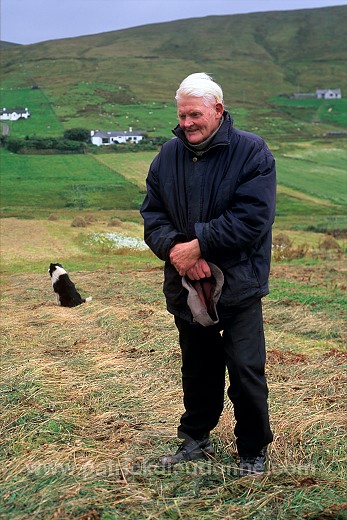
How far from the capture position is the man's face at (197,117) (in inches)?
148

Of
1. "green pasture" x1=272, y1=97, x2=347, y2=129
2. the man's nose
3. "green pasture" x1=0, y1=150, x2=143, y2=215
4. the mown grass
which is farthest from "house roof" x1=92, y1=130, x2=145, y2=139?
the man's nose


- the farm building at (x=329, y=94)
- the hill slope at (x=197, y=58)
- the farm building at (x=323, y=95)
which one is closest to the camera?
the hill slope at (x=197, y=58)

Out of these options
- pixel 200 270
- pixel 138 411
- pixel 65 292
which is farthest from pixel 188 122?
pixel 65 292

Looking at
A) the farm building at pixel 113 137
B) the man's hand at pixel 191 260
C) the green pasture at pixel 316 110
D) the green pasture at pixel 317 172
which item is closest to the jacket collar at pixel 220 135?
the man's hand at pixel 191 260

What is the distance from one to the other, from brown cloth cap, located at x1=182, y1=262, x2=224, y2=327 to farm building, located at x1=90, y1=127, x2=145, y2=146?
76.5 meters

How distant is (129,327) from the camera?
27.1 ft

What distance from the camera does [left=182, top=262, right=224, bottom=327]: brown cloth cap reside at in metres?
3.78

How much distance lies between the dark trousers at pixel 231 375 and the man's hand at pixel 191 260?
1.05ft

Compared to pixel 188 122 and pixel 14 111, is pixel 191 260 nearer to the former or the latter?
pixel 188 122

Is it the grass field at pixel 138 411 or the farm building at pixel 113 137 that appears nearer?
the grass field at pixel 138 411

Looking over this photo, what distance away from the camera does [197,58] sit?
520ft

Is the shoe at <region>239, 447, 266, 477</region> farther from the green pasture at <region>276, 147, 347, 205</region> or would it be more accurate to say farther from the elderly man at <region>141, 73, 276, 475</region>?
the green pasture at <region>276, 147, 347, 205</region>

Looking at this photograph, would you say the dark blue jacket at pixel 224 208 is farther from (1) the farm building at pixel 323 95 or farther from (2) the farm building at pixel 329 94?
(2) the farm building at pixel 329 94

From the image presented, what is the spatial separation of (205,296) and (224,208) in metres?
0.55
